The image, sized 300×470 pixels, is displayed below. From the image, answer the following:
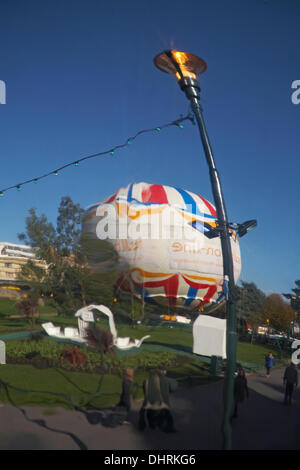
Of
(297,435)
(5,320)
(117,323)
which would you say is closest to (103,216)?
(117,323)

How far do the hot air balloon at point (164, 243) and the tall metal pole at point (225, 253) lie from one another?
9.49m

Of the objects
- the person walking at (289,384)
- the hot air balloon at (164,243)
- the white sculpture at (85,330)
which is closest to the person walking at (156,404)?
the white sculpture at (85,330)

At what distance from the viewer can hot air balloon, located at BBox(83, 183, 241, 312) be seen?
16.7 m

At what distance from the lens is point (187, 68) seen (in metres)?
6.61

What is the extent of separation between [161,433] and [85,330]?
249 inches

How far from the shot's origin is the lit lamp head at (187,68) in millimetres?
6527

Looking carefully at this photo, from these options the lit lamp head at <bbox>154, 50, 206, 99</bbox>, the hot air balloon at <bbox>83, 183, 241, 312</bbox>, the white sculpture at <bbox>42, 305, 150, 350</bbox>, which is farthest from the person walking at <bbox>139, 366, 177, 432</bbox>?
the hot air balloon at <bbox>83, 183, 241, 312</bbox>

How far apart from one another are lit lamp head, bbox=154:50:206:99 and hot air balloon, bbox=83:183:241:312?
941 centimetres

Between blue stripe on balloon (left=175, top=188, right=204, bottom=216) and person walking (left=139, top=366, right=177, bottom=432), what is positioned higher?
blue stripe on balloon (left=175, top=188, right=204, bottom=216)

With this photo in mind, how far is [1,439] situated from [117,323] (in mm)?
6969

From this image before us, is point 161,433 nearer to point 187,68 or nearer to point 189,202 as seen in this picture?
point 187,68

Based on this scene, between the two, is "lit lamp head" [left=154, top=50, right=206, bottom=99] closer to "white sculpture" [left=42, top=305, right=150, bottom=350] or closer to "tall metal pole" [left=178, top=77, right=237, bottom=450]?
"tall metal pole" [left=178, top=77, right=237, bottom=450]

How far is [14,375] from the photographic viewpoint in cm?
1114
